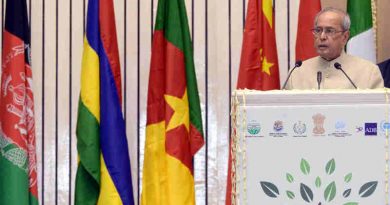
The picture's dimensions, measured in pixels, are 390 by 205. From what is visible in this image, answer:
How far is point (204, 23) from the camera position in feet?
18.2

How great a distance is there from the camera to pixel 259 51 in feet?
16.3

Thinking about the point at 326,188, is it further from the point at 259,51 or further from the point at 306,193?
the point at 259,51

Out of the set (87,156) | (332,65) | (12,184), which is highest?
(332,65)

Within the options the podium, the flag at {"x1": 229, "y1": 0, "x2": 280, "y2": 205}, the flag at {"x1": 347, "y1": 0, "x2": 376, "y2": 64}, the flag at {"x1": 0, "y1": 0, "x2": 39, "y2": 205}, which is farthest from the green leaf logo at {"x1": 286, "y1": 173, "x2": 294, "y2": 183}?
the flag at {"x1": 0, "y1": 0, "x2": 39, "y2": 205}

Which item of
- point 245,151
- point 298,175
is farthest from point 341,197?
point 245,151

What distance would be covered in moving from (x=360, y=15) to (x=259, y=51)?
2.34 feet

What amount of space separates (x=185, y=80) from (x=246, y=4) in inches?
34.9

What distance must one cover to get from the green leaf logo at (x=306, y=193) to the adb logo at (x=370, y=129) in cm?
30

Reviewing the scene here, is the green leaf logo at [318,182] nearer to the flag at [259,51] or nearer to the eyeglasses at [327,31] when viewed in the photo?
the eyeglasses at [327,31]

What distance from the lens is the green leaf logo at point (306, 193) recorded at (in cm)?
278

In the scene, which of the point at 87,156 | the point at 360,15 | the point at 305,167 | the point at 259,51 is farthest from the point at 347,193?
the point at 87,156

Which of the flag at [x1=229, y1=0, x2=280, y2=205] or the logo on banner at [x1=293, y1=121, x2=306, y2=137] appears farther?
the flag at [x1=229, y1=0, x2=280, y2=205]

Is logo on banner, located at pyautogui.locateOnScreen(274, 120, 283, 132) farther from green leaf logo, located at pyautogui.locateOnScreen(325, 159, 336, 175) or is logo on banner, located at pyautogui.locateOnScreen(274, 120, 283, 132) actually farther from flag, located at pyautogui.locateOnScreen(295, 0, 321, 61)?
flag, located at pyautogui.locateOnScreen(295, 0, 321, 61)

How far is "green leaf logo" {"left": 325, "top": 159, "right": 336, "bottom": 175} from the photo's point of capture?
110 inches
